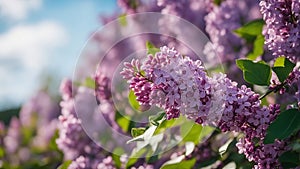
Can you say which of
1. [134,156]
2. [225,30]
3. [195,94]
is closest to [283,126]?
[195,94]

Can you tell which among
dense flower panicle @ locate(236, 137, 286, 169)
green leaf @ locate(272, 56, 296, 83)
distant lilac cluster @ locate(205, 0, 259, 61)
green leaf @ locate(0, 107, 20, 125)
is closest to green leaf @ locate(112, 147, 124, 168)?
distant lilac cluster @ locate(205, 0, 259, 61)

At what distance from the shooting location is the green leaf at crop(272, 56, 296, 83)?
1.44 m

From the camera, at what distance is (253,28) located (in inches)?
80.4

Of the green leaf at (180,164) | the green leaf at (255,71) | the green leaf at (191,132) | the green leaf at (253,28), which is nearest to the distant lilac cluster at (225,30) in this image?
the green leaf at (253,28)

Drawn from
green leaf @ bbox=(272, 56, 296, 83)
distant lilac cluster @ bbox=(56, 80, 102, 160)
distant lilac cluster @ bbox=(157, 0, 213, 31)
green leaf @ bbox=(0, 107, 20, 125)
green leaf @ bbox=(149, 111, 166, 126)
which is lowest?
green leaf @ bbox=(149, 111, 166, 126)

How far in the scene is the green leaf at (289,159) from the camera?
1.46 m

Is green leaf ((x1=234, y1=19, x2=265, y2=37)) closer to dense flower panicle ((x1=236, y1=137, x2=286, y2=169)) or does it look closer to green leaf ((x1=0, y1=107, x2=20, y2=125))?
dense flower panicle ((x1=236, y1=137, x2=286, y2=169))

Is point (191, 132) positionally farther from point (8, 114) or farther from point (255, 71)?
point (8, 114)

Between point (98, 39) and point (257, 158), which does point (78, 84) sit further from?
point (98, 39)

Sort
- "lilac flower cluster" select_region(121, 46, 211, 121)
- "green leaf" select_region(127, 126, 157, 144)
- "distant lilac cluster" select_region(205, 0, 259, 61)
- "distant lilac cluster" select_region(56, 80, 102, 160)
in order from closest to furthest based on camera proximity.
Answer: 1. "lilac flower cluster" select_region(121, 46, 211, 121)
2. "green leaf" select_region(127, 126, 157, 144)
3. "distant lilac cluster" select_region(56, 80, 102, 160)
4. "distant lilac cluster" select_region(205, 0, 259, 61)

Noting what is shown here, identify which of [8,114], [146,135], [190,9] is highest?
[8,114]

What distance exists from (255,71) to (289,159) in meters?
0.23

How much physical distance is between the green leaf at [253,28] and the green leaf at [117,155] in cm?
60

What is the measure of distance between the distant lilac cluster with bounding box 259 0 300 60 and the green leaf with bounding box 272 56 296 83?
0.08 m
